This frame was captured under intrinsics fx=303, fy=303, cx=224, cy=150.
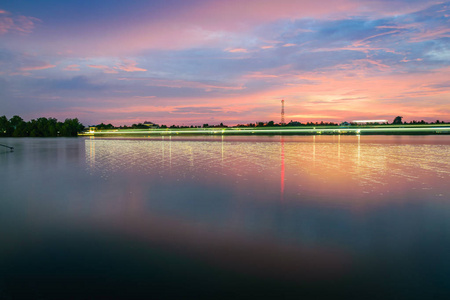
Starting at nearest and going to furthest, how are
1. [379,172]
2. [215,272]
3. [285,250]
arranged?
[215,272] < [285,250] < [379,172]

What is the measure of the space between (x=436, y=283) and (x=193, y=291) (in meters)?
4.21

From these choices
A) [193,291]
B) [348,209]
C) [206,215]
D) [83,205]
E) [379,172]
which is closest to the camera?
[193,291]

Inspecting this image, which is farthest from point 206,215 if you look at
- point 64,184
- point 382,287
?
point 64,184

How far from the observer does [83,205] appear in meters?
11.0

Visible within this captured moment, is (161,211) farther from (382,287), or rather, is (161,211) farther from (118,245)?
(382,287)

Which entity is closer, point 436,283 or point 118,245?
point 436,283

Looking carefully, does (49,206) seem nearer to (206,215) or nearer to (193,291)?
(206,215)

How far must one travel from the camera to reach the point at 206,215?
959 cm

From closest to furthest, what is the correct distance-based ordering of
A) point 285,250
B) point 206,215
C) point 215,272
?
point 215,272
point 285,250
point 206,215

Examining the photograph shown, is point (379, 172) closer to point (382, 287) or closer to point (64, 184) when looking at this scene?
point (382, 287)

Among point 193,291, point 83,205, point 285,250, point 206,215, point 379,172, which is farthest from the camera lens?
point 379,172

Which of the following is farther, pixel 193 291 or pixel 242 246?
pixel 242 246

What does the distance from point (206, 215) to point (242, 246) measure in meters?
2.87

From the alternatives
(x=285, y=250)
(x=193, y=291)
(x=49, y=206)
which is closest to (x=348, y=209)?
(x=285, y=250)
